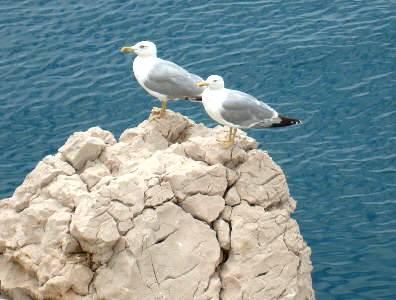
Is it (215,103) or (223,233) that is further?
(215,103)

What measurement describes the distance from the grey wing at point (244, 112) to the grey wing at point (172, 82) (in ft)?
3.81

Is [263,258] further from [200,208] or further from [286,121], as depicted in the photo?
[286,121]

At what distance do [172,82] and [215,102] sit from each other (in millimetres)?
1369

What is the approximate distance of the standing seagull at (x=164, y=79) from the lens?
53.9ft

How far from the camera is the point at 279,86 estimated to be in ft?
82.7

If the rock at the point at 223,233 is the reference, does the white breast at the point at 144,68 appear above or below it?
above

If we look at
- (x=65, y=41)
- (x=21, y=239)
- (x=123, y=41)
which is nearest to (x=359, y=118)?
(x=123, y=41)

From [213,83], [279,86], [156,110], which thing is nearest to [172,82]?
[156,110]

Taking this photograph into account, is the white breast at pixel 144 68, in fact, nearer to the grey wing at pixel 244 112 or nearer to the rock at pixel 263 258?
the grey wing at pixel 244 112

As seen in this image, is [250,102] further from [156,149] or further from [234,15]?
[234,15]

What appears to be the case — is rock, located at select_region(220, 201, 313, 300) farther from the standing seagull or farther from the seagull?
the standing seagull

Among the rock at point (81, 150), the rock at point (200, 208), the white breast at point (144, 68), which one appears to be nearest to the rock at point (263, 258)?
the rock at point (200, 208)

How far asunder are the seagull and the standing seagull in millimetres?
822

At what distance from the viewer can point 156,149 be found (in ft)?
52.6
